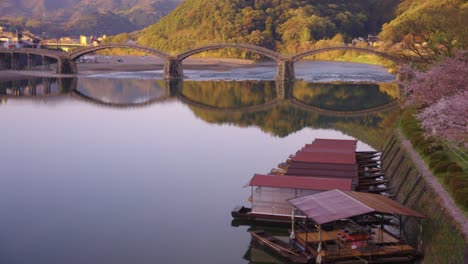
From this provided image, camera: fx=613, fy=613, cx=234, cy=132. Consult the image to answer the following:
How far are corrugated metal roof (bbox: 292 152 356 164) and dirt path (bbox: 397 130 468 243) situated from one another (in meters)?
2.98

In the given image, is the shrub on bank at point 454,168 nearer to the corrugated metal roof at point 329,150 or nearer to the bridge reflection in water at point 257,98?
the corrugated metal roof at point 329,150

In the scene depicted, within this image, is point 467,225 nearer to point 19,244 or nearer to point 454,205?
point 454,205

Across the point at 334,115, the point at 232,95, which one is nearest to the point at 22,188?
the point at 334,115

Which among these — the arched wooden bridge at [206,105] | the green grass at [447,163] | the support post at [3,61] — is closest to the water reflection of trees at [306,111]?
the arched wooden bridge at [206,105]

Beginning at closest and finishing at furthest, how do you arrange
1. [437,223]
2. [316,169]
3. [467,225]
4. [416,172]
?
[467,225], [437,223], [416,172], [316,169]

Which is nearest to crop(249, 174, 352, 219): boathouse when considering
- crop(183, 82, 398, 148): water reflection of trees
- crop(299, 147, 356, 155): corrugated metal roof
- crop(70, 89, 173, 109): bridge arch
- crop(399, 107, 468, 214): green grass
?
crop(399, 107, 468, 214): green grass

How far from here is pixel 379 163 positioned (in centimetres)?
3562

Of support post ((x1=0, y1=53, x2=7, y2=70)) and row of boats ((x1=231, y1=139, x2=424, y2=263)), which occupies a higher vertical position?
support post ((x1=0, y1=53, x2=7, y2=70))

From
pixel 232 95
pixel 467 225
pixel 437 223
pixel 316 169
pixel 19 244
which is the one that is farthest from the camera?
pixel 232 95

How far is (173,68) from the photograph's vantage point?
10181cm

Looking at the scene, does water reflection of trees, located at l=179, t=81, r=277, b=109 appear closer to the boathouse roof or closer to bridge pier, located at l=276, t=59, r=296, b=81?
bridge pier, located at l=276, t=59, r=296, b=81

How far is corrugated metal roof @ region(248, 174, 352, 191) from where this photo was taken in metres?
24.3

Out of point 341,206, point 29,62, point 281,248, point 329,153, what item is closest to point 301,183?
point 341,206

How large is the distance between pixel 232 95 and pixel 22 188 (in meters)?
48.2
